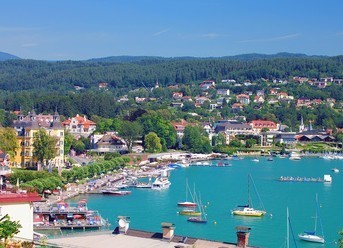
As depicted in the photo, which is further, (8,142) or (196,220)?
(8,142)

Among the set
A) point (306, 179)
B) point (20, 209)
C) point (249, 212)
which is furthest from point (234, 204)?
point (20, 209)

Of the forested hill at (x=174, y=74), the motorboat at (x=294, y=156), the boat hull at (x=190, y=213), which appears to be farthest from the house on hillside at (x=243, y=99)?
the boat hull at (x=190, y=213)

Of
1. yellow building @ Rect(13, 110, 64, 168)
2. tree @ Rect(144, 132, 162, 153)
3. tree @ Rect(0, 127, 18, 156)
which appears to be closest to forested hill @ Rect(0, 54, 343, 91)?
tree @ Rect(144, 132, 162, 153)

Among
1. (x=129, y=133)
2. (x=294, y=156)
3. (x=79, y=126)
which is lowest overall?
(x=294, y=156)

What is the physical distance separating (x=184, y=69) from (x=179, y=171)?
2197 inches

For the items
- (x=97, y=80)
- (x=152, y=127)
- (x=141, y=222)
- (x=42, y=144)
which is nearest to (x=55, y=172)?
(x=42, y=144)

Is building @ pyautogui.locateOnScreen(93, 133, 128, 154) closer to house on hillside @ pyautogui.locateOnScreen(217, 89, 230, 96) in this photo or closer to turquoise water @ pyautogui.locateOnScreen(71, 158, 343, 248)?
turquoise water @ pyautogui.locateOnScreen(71, 158, 343, 248)

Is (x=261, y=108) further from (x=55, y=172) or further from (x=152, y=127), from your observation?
(x=55, y=172)

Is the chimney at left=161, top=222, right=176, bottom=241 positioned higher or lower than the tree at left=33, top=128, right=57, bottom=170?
higher

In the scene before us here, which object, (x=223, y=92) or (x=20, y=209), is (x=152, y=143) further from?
(x=223, y=92)

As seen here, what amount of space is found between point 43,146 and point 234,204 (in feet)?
24.4

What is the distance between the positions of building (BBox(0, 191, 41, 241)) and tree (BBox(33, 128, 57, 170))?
20.4 meters

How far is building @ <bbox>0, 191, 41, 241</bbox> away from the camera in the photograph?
547cm

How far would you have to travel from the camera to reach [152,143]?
123ft
